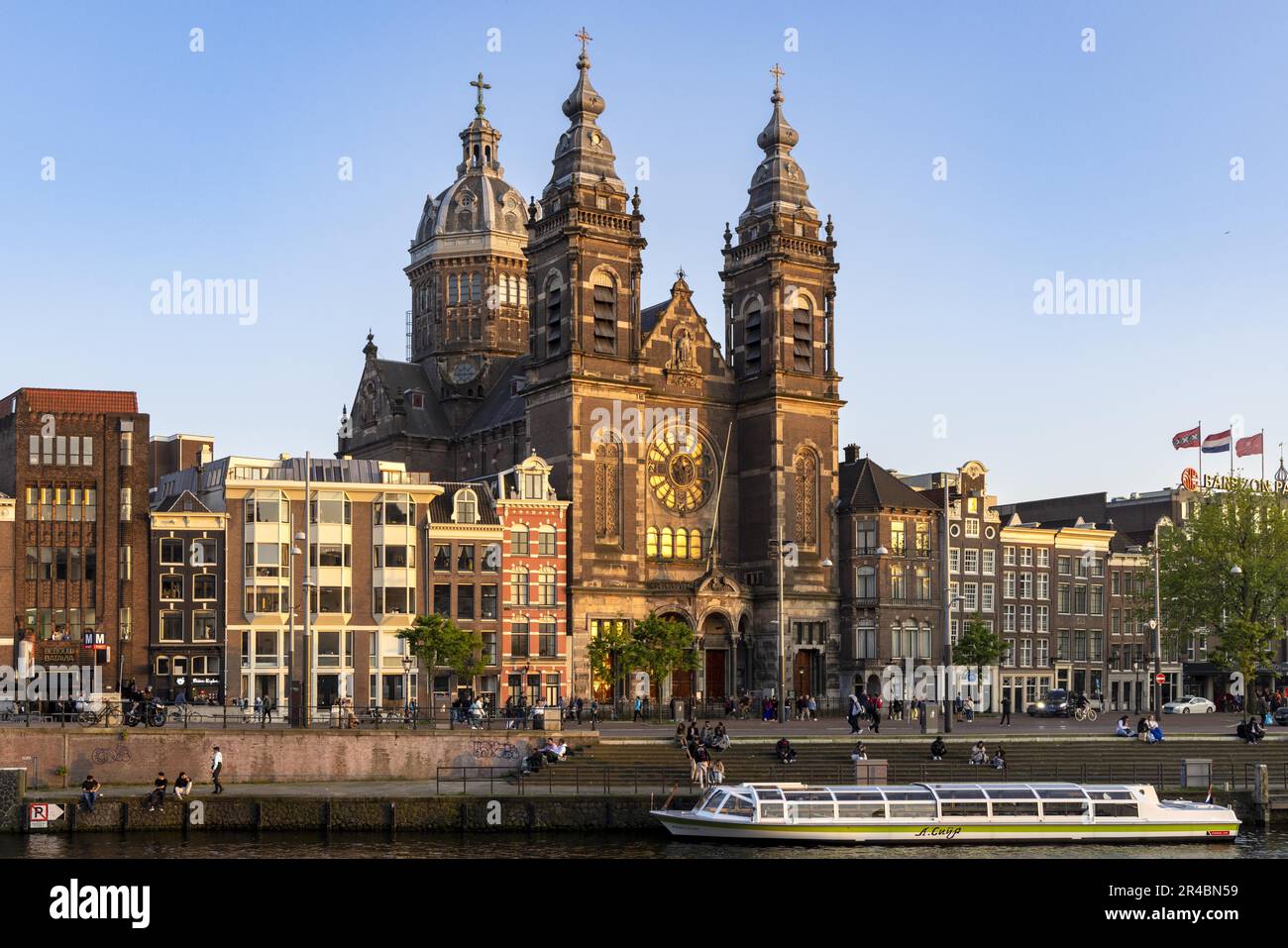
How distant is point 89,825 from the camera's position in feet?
173

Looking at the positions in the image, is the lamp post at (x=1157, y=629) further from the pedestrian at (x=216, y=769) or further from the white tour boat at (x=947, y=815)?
the pedestrian at (x=216, y=769)

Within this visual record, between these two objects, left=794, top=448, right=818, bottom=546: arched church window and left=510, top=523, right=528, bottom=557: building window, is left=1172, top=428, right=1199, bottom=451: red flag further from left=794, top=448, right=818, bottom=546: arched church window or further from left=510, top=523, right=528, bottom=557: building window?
left=510, top=523, right=528, bottom=557: building window

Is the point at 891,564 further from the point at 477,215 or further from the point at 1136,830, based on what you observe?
the point at 1136,830

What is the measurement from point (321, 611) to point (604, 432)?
20.5 meters

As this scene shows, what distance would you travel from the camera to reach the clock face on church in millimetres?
101688

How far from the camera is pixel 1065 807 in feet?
169

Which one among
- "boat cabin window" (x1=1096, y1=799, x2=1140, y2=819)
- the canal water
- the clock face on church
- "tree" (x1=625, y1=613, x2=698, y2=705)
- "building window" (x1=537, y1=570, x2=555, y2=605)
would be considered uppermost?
the clock face on church

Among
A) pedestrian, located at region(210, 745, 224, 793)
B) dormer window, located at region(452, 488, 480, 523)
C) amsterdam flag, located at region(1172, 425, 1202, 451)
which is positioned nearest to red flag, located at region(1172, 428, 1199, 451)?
amsterdam flag, located at region(1172, 425, 1202, 451)

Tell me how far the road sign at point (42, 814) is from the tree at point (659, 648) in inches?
1623

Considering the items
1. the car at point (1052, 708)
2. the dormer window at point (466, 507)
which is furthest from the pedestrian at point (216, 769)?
the car at point (1052, 708)

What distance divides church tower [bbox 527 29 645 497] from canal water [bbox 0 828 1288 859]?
1773 inches

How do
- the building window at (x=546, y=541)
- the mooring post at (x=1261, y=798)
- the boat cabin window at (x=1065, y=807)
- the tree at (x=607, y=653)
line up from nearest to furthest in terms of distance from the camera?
the boat cabin window at (x=1065, y=807) < the mooring post at (x=1261, y=798) < the tree at (x=607, y=653) < the building window at (x=546, y=541)

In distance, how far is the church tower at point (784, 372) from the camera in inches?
4053
